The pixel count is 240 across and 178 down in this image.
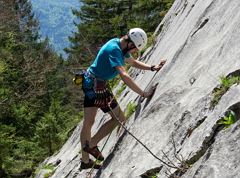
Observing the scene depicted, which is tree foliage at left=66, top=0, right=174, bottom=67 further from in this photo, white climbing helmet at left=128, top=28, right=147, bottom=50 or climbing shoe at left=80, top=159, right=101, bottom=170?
white climbing helmet at left=128, top=28, right=147, bottom=50

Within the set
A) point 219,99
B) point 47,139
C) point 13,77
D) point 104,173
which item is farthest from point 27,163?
point 219,99

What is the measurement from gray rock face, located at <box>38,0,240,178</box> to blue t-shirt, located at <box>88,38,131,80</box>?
0.88 meters

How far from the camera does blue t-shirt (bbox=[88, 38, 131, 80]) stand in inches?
322

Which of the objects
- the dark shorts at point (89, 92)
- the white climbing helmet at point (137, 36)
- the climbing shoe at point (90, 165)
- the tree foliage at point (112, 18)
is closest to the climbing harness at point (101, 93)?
the dark shorts at point (89, 92)

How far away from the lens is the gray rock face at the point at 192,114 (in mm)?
5270

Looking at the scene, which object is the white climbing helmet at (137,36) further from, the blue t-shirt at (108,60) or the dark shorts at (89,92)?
the dark shorts at (89,92)

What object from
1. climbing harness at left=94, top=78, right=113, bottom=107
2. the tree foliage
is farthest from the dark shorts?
the tree foliage

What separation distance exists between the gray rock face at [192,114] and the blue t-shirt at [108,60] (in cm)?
88

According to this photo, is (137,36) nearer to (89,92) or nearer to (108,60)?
(108,60)

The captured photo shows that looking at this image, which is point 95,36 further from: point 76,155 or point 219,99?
point 219,99

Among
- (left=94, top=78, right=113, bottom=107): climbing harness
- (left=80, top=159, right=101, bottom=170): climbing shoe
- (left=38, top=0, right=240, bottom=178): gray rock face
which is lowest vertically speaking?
(left=80, top=159, right=101, bottom=170): climbing shoe

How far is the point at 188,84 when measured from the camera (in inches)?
294

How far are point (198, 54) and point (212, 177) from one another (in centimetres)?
344

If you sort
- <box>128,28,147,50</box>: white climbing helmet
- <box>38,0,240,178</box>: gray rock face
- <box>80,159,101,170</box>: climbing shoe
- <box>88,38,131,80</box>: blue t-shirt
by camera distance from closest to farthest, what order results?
<box>38,0,240,178</box>: gray rock face, <box>88,38,131,80</box>: blue t-shirt, <box>128,28,147,50</box>: white climbing helmet, <box>80,159,101,170</box>: climbing shoe
